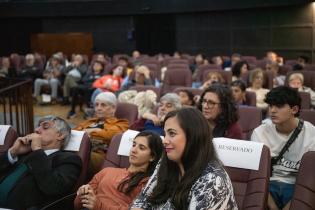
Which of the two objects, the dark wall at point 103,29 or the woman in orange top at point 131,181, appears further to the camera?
the dark wall at point 103,29

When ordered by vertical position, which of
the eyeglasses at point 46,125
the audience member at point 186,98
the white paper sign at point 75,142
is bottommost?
the white paper sign at point 75,142

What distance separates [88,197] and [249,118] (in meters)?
2.08

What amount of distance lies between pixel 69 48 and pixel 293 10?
294 inches

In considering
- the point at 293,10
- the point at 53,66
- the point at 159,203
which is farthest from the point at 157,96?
the point at 293,10

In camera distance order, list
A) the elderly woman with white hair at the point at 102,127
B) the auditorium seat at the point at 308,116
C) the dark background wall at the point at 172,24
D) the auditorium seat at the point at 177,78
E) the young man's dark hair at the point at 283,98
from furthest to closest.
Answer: the dark background wall at the point at 172,24
the auditorium seat at the point at 177,78
the auditorium seat at the point at 308,116
the elderly woman with white hair at the point at 102,127
the young man's dark hair at the point at 283,98

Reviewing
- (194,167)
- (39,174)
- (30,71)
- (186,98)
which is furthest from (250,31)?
(194,167)

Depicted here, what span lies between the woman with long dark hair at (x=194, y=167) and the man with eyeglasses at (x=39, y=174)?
105 centimetres

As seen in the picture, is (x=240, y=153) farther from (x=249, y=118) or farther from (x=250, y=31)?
(x=250, y=31)

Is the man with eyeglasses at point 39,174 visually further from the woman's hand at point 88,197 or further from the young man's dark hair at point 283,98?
the young man's dark hair at point 283,98

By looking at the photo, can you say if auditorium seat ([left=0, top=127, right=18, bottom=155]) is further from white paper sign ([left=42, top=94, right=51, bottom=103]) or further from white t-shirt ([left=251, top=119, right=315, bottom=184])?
white paper sign ([left=42, top=94, right=51, bottom=103])

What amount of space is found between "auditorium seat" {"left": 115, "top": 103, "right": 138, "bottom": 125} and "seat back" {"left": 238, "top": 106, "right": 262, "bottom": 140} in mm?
999

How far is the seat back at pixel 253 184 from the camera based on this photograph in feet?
7.95

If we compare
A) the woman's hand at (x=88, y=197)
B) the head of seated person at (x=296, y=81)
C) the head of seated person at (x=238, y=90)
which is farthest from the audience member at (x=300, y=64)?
the woman's hand at (x=88, y=197)

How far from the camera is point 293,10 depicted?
1207cm
